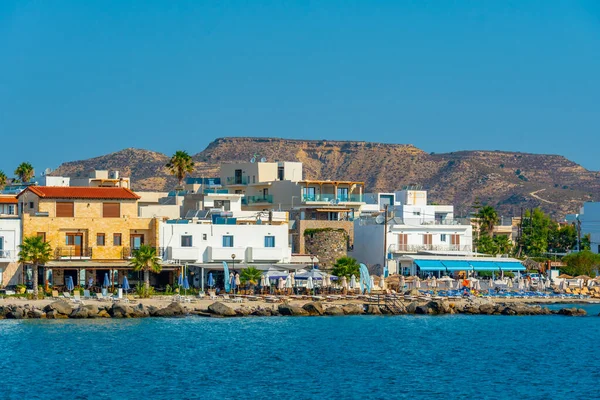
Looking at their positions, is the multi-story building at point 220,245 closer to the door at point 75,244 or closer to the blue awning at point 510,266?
the door at point 75,244

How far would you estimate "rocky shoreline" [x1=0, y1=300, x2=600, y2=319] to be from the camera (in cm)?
5744

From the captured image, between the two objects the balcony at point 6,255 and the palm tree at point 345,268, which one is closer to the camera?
the balcony at point 6,255

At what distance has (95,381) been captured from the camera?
4203cm

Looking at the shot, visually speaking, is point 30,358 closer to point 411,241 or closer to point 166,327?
point 166,327

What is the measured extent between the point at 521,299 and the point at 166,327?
2704 centimetres

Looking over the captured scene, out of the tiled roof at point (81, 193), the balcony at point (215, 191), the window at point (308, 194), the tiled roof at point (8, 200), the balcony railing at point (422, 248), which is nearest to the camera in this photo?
the tiled roof at point (81, 193)

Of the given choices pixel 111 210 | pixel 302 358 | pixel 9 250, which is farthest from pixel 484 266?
pixel 9 250

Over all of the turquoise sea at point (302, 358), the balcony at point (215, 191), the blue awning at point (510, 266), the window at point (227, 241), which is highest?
the balcony at point (215, 191)

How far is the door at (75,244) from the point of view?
2576 inches

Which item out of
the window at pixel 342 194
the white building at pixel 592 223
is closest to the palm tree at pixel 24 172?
the window at pixel 342 194

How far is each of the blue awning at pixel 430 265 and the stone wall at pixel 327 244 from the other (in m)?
5.33

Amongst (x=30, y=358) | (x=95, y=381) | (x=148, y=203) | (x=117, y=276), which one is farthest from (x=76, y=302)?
(x=148, y=203)

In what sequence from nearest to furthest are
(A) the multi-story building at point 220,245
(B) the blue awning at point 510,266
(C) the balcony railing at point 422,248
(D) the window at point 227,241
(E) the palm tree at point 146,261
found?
(E) the palm tree at point 146,261, (A) the multi-story building at point 220,245, (D) the window at point 227,241, (B) the blue awning at point 510,266, (C) the balcony railing at point 422,248

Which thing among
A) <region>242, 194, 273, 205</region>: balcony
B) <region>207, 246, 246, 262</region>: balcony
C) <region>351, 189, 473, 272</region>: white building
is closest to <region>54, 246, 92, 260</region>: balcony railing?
<region>207, 246, 246, 262</region>: balcony
